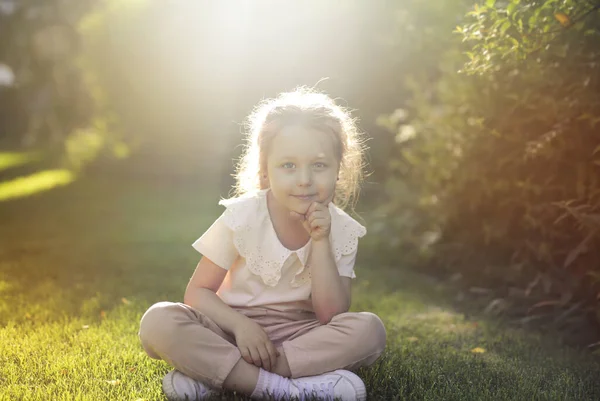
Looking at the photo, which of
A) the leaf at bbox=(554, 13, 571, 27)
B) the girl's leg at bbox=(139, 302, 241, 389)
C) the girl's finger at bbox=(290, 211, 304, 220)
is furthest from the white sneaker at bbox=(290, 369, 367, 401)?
the leaf at bbox=(554, 13, 571, 27)

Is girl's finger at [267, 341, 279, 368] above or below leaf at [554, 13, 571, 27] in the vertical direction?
below

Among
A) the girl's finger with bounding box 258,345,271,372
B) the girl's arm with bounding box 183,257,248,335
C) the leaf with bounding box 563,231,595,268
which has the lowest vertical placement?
the girl's finger with bounding box 258,345,271,372

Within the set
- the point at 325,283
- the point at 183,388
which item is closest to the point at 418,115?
the point at 325,283

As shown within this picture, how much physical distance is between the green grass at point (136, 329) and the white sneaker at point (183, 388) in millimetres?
79

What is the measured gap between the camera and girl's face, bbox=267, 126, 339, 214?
132 inches

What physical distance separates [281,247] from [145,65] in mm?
9739

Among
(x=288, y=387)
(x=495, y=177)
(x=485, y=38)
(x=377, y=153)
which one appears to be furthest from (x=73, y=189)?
(x=288, y=387)

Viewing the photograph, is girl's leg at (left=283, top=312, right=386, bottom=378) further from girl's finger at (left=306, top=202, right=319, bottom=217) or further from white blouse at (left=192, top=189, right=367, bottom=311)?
girl's finger at (left=306, top=202, right=319, bottom=217)

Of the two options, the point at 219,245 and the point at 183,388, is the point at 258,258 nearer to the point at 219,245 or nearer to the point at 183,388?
the point at 219,245

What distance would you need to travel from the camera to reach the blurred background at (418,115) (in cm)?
477

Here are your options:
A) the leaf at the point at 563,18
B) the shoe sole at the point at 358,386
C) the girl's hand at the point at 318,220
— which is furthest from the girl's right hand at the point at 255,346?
the leaf at the point at 563,18

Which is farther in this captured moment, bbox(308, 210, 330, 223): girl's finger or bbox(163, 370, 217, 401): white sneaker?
bbox(308, 210, 330, 223): girl's finger

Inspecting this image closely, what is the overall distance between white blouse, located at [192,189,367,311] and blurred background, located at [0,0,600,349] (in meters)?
1.76

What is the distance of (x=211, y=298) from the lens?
332 centimetres
